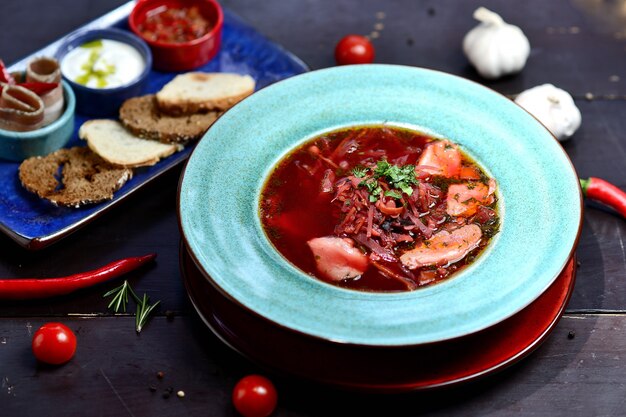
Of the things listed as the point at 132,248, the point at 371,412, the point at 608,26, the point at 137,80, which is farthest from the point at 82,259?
the point at 608,26

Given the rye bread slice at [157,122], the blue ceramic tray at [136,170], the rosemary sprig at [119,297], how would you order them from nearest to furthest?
the rosemary sprig at [119,297] < the blue ceramic tray at [136,170] < the rye bread slice at [157,122]

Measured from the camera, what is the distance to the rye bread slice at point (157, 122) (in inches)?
239

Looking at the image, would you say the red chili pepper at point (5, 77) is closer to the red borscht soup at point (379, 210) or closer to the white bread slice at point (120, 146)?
the white bread slice at point (120, 146)

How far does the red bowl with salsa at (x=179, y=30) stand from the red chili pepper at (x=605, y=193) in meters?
3.10

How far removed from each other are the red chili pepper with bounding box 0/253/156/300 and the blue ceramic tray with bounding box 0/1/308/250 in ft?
0.98

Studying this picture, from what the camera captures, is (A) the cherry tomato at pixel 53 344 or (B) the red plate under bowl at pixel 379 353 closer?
(B) the red plate under bowl at pixel 379 353

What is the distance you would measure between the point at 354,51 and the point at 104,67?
1.95 m

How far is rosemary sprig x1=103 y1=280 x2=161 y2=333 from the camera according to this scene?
506 centimetres

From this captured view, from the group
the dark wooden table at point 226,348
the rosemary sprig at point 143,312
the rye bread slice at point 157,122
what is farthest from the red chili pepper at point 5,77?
the rosemary sprig at point 143,312

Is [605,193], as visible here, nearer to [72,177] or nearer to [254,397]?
[254,397]

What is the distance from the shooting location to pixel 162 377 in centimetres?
479

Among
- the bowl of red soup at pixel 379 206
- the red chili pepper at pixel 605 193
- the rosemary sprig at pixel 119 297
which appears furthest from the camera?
the red chili pepper at pixel 605 193

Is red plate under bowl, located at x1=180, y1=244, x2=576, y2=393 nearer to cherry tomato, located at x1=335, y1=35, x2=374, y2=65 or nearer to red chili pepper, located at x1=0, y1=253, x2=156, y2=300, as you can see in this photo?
red chili pepper, located at x1=0, y1=253, x2=156, y2=300

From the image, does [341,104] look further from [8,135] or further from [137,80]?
[8,135]
